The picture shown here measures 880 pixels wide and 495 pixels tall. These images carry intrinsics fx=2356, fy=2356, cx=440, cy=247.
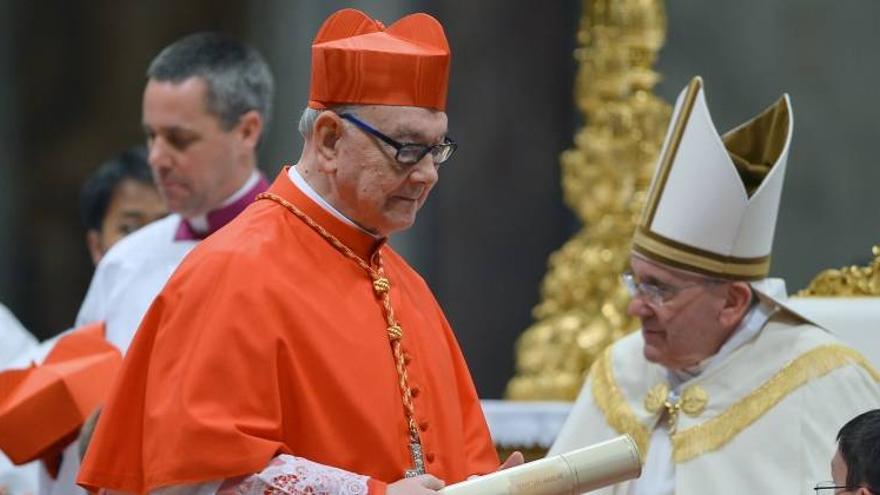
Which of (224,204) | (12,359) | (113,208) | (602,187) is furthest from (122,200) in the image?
(602,187)

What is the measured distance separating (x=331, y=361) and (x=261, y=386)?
173 millimetres

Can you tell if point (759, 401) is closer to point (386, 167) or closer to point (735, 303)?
point (735, 303)

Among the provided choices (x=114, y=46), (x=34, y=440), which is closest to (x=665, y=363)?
(x=34, y=440)

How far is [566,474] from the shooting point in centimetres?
446

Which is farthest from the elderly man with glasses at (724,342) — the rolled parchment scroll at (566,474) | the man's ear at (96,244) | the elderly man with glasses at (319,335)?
the man's ear at (96,244)

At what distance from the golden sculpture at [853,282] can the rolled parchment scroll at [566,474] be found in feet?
6.67

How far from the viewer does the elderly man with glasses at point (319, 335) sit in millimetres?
4402

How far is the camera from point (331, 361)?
4559 mm

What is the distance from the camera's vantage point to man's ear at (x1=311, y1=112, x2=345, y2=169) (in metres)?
4.64

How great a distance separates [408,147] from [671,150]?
1748 mm

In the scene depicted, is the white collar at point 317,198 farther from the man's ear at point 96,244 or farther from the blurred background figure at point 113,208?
the man's ear at point 96,244

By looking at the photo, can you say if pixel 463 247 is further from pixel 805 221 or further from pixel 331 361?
pixel 331 361

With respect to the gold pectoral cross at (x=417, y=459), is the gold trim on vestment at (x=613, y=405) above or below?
below

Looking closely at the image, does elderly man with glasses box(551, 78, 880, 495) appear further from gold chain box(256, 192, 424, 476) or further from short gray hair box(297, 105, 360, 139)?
short gray hair box(297, 105, 360, 139)
